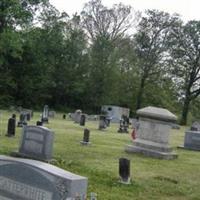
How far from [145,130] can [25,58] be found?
135ft

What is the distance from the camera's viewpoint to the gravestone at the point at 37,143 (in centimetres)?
1275

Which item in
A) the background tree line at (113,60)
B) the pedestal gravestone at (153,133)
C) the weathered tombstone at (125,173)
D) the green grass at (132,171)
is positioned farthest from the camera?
the background tree line at (113,60)

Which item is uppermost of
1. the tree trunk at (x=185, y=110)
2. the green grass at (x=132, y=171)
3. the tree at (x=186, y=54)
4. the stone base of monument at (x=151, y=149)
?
the tree at (x=186, y=54)

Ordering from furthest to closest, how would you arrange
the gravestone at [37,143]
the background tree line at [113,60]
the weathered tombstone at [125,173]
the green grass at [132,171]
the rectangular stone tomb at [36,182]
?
the background tree line at [113,60] < the gravestone at [37,143] < the weathered tombstone at [125,173] < the green grass at [132,171] < the rectangular stone tomb at [36,182]

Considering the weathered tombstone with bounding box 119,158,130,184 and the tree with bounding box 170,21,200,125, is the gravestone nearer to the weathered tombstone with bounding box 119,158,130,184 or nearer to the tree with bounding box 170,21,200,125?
the weathered tombstone with bounding box 119,158,130,184

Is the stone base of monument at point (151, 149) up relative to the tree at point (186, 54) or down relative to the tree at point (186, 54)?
down

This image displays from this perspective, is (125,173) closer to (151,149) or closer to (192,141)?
(151,149)

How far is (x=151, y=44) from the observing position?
6281 centimetres

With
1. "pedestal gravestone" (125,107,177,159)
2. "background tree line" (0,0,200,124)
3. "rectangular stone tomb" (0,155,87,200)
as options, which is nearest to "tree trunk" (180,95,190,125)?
"background tree line" (0,0,200,124)

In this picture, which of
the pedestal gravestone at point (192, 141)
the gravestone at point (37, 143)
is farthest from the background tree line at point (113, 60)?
the gravestone at point (37, 143)

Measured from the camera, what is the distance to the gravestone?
12755 millimetres

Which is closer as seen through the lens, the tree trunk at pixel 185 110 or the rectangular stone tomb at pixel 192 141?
the rectangular stone tomb at pixel 192 141

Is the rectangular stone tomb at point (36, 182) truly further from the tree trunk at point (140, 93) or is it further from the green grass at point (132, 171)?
the tree trunk at point (140, 93)

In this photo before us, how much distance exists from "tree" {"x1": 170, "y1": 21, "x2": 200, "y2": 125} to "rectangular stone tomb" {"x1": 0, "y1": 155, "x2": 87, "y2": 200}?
58.2 meters
